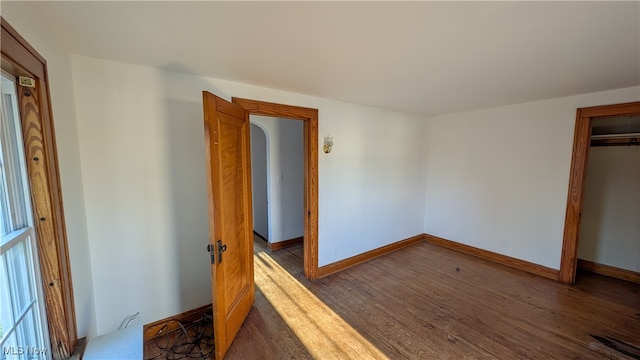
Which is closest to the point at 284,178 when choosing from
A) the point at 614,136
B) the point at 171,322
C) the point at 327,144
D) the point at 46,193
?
the point at 327,144

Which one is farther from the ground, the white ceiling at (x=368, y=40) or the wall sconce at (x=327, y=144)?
the white ceiling at (x=368, y=40)

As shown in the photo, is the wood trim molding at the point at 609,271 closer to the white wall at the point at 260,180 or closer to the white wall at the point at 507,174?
the white wall at the point at 507,174

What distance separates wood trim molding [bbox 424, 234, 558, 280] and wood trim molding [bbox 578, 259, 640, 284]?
0.76 meters

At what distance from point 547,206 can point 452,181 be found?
49.7 inches

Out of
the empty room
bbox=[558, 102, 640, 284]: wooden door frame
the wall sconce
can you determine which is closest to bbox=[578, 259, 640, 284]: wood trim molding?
the empty room

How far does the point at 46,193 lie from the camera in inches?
49.2

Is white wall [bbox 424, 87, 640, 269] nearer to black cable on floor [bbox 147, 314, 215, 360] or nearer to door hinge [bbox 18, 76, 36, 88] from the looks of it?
black cable on floor [bbox 147, 314, 215, 360]

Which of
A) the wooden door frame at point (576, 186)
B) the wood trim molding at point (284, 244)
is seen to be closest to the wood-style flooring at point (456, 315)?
the wooden door frame at point (576, 186)

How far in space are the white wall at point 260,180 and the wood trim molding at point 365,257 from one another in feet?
5.24

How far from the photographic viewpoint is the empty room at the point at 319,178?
1.25m

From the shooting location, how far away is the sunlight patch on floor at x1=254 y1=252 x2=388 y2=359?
204cm

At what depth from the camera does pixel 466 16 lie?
127 centimetres

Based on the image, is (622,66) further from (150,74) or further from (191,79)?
(150,74)

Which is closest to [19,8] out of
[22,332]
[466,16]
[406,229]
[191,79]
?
[191,79]
